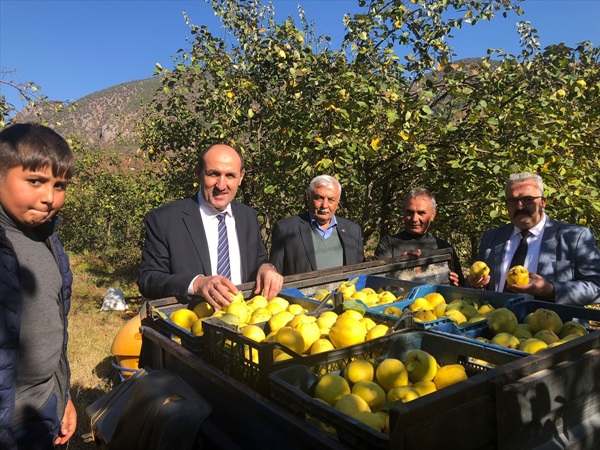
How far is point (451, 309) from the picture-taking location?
2.40 meters

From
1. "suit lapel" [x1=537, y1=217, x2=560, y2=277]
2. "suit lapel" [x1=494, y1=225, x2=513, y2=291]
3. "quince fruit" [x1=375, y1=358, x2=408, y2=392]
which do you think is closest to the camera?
"quince fruit" [x1=375, y1=358, x2=408, y2=392]

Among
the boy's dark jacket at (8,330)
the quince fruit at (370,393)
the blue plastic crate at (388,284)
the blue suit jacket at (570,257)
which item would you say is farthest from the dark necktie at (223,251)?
the blue suit jacket at (570,257)

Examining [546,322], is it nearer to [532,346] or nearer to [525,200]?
[532,346]

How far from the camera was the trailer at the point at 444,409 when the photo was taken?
1098 mm

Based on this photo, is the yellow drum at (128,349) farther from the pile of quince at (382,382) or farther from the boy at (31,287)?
the pile of quince at (382,382)

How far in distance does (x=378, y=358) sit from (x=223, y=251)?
1733 mm

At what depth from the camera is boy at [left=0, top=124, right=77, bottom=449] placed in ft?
5.32

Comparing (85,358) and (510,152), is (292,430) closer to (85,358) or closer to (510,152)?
(510,152)

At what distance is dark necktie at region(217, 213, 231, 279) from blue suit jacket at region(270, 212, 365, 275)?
0.93 meters

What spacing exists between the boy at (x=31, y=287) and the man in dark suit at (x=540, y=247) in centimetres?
251

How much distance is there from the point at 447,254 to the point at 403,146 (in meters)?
2.00

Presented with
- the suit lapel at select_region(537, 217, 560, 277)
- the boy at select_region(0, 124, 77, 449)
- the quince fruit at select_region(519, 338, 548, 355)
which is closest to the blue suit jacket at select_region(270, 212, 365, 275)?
the suit lapel at select_region(537, 217, 560, 277)

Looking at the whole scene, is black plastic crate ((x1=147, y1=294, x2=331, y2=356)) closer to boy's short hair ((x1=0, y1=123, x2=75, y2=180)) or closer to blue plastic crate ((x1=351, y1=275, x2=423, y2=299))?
blue plastic crate ((x1=351, y1=275, x2=423, y2=299))

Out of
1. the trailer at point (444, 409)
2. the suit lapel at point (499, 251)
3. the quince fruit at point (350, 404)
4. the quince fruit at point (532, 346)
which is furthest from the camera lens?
the suit lapel at point (499, 251)
